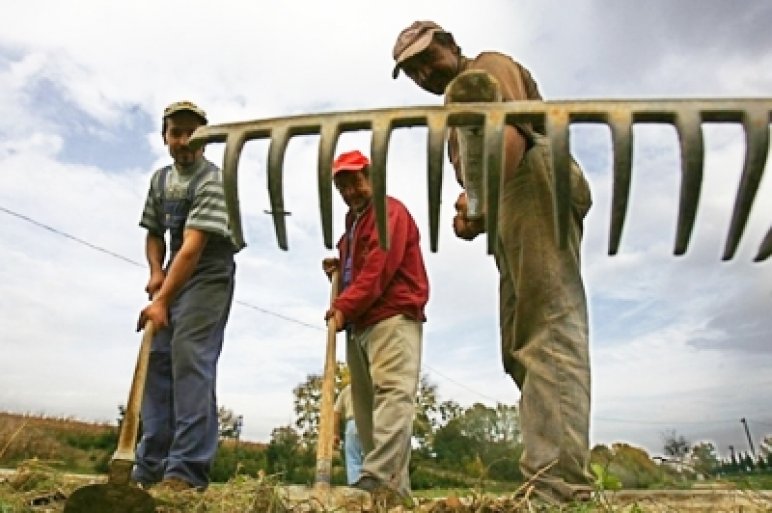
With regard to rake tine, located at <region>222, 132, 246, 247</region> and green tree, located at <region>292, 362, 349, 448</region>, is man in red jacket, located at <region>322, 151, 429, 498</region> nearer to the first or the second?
rake tine, located at <region>222, 132, 246, 247</region>

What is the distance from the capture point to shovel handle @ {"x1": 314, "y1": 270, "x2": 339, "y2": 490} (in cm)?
337

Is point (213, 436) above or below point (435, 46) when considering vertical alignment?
below

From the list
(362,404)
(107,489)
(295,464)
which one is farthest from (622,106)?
(295,464)

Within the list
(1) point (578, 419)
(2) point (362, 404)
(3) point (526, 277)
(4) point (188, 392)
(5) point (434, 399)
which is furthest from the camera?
(5) point (434, 399)

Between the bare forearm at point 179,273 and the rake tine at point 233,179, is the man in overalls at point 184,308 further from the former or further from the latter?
the rake tine at point 233,179

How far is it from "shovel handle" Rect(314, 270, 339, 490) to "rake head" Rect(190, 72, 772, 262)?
1.51 metres

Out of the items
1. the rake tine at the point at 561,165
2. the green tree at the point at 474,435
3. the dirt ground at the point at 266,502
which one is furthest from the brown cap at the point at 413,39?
the green tree at the point at 474,435

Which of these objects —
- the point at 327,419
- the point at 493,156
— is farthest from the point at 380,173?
the point at 327,419

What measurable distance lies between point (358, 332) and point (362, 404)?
1.35 ft

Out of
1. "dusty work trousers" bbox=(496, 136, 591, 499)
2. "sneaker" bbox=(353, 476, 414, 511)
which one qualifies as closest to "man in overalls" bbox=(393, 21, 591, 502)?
"dusty work trousers" bbox=(496, 136, 591, 499)

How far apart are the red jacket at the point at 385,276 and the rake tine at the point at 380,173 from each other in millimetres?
1579

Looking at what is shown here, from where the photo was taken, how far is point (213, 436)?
129 inches

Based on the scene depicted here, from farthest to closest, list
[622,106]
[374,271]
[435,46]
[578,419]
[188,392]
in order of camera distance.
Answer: [374,271] → [188,392] → [435,46] → [578,419] → [622,106]

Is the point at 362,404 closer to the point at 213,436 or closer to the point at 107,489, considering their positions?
the point at 213,436
